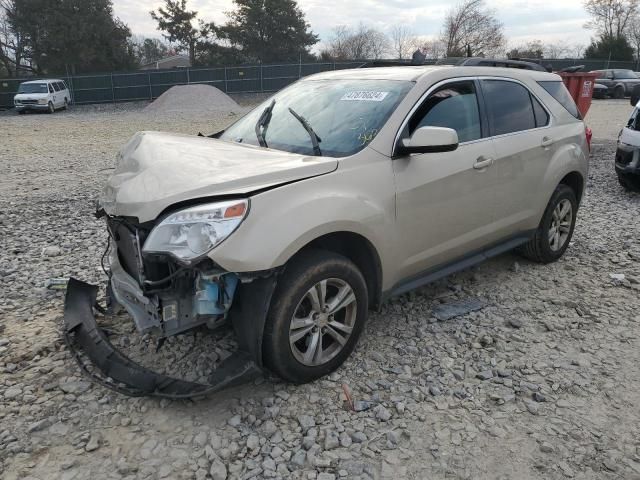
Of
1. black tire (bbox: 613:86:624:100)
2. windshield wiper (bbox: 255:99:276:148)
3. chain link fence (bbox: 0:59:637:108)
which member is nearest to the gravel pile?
chain link fence (bbox: 0:59:637:108)

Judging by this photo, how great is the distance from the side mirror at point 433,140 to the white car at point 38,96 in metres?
28.3

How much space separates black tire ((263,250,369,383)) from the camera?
9.36 ft

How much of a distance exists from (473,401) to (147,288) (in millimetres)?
1994

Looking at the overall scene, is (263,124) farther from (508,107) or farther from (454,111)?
(508,107)

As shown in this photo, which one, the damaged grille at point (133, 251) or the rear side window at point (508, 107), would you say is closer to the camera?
the damaged grille at point (133, 251)

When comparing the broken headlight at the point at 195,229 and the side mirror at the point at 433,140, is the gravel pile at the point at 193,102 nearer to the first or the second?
the side mirror at the point at 433,140

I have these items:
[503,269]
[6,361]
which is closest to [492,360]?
[503,269]

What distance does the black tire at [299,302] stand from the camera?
285 cm

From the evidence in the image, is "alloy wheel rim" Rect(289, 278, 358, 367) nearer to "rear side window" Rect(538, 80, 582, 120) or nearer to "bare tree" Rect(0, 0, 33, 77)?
"rear side window" Rect(538, 80, 582, 120)

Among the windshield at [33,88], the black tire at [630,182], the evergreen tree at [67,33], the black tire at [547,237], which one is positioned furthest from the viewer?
the evergreen tree at [67,33]

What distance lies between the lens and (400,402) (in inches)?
121

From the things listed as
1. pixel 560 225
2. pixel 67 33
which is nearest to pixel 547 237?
pixel 560 225

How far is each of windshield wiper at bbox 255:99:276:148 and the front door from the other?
103 cm

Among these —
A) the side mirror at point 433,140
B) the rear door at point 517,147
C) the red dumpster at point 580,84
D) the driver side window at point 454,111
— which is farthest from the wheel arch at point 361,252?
the red dumpster at point 580,84
